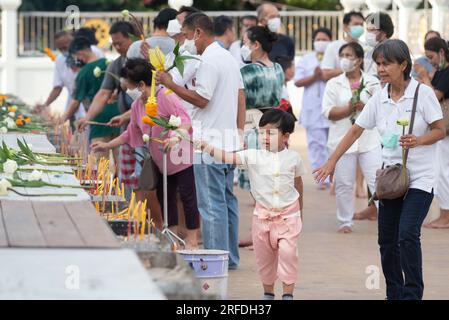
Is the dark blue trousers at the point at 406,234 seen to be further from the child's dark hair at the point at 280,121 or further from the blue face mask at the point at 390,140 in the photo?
the child's dark hair at the point at 280,121

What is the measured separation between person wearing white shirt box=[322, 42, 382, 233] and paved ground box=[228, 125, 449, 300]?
36cm

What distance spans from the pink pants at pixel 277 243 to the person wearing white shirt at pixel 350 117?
4.00m

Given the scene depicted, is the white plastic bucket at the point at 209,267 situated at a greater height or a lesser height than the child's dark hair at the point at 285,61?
lesser

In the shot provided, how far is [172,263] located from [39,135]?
20.0 feet

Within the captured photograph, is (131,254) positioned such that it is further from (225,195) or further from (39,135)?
(39,135)

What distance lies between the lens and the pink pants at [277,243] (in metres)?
8.29

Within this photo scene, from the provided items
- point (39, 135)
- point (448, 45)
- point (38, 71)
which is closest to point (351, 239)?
point (448, 45)

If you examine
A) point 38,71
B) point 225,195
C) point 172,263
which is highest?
point 172,263

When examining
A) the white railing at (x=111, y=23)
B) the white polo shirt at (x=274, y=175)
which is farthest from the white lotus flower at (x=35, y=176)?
the white railing at (x=111, y=23)

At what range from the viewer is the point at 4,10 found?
29344 millimetres

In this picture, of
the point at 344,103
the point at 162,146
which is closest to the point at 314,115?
the point at 344,103

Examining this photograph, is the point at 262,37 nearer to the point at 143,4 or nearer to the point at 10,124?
the point at 10,124

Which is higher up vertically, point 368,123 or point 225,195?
point 368,123
